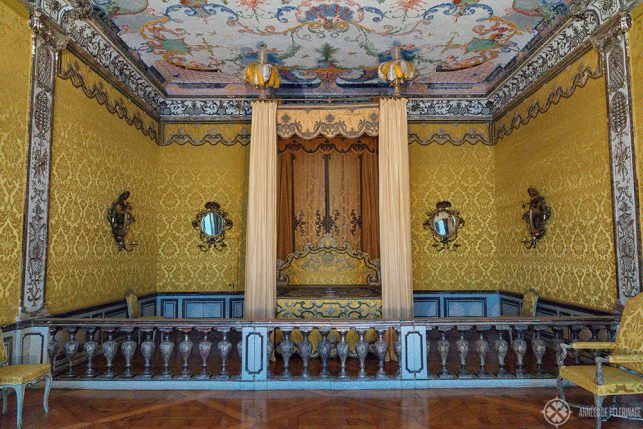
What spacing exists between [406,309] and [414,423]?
1728mm

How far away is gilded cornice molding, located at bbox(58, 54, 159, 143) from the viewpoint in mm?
4730

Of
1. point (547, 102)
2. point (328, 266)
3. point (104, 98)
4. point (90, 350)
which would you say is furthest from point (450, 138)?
point (90, 350)

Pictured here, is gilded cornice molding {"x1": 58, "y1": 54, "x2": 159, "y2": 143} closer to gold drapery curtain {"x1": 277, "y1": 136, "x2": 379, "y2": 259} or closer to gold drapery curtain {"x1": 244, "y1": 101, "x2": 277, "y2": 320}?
gold drapery curtain {"x1": 244, "y1": 101, "x2": 277, "y2": 320}

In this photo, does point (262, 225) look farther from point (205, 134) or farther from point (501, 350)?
point (205, 134)

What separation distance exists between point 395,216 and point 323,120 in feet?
4.42

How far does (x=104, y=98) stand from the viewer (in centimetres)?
545

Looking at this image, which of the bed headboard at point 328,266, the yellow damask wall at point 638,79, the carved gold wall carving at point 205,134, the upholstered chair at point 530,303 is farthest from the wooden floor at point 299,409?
the carved gold wall carving at point 205,134

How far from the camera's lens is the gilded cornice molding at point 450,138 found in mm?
7281

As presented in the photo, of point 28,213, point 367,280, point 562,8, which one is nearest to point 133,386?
point 28,213

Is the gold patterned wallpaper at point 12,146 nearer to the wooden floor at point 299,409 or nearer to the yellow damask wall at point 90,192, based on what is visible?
the yellow damask wall at point 90,192

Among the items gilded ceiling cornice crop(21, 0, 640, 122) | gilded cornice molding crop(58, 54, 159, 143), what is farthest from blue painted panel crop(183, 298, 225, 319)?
gilded ceiling cornice crop(21, 0, 640, 122)

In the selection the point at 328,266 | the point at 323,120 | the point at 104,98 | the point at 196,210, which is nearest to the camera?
the point at 323,120

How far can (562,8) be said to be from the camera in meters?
4.75

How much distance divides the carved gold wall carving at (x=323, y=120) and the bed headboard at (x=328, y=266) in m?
2.21
